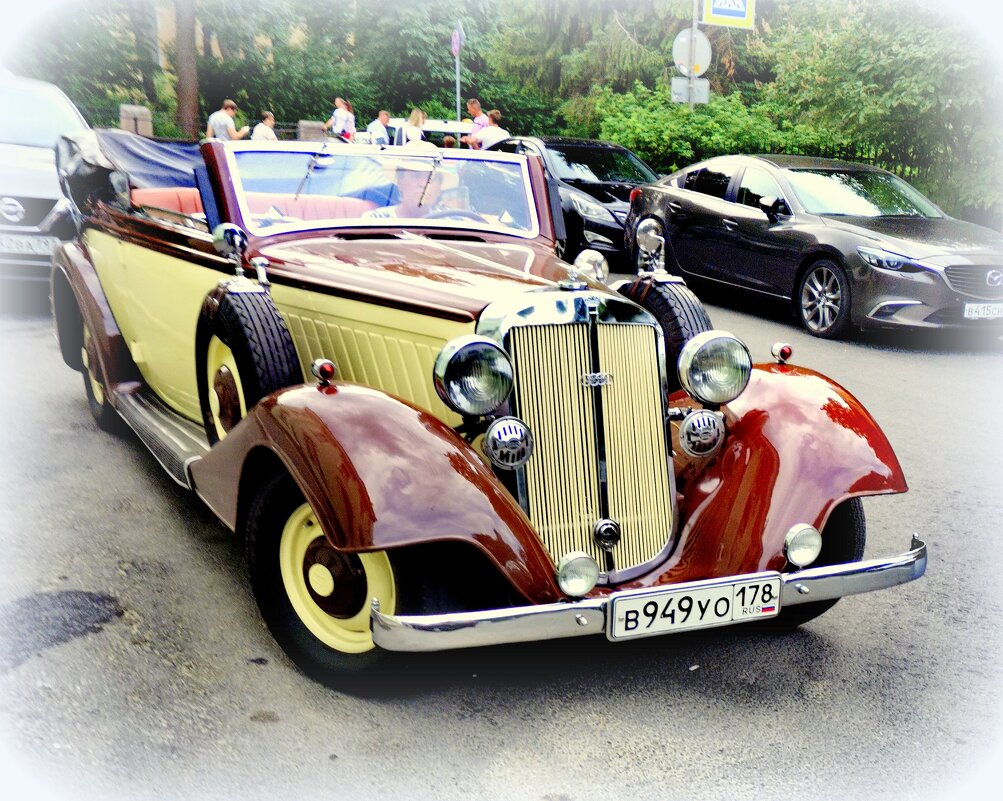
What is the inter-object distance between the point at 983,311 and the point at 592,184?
17.2 ft

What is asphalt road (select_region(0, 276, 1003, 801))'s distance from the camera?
8.96ft

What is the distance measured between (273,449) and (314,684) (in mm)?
746

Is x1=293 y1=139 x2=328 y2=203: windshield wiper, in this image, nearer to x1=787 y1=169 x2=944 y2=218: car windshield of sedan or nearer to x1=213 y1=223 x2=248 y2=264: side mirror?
x1=213 y1=223 x2=248 y2=264: side mirror

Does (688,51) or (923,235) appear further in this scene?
(688,51)

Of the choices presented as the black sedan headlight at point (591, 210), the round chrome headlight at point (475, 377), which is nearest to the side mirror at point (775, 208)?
the black sedan headlight at point (591, 210)

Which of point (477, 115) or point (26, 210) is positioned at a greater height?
point (477, 115)

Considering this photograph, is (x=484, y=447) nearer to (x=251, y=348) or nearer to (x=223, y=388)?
(x=251, y=348)

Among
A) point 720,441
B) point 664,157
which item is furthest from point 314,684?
point 664,157

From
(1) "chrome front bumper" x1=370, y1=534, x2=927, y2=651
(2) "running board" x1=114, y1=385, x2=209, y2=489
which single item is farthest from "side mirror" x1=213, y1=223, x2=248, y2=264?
(1) "chrome front bumper" x1=370, y1=534, x2=927, y2=651

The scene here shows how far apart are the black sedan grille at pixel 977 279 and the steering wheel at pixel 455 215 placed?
5478mm

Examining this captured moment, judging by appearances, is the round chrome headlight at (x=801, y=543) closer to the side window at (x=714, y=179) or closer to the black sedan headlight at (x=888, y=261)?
the black sedan headlight at (x=888, y=261)

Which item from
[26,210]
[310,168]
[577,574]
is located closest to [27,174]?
[26,210]

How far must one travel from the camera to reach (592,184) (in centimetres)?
1252

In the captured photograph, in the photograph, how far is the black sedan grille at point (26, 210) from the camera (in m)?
8.75
